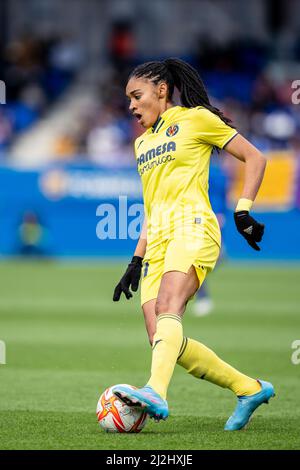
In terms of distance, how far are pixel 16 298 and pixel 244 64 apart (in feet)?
50.1

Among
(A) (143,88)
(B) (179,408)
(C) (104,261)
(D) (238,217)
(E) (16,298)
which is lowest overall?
(C) (104,261)

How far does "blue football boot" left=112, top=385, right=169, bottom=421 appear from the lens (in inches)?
248

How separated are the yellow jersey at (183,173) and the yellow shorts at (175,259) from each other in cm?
6

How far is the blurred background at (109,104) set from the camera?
2327cm

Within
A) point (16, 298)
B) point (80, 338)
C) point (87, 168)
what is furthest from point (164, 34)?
point (80, 338)

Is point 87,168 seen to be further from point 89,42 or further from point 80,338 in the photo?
point 80,338

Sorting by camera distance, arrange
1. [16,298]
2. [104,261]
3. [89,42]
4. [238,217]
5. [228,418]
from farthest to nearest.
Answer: [89,42], [104,261], [16,298], [228,418], [238,217]

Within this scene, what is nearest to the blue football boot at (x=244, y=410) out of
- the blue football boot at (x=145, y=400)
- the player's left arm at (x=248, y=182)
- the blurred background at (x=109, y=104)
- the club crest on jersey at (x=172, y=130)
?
the blue football boot at (x=145, y=400)

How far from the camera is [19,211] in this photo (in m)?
23.3

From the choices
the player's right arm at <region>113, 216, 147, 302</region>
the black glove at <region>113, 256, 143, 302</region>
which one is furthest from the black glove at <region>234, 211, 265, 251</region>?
the black glove at <region>113, 256, 143, 302</region>

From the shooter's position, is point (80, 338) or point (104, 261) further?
point (104, 261)

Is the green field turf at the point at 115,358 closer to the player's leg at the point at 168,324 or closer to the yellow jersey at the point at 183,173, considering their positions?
the player's leg at the point at 168,324

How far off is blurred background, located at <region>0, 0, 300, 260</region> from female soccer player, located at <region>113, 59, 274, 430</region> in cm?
1175

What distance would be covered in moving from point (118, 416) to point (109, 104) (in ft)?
70.2
